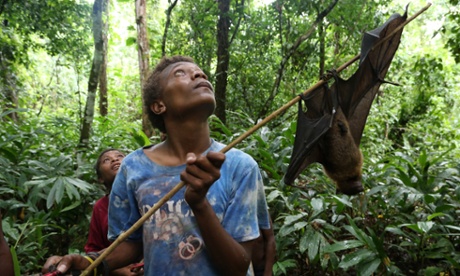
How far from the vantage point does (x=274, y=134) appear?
17.0 feet

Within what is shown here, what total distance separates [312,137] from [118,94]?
1212 cm

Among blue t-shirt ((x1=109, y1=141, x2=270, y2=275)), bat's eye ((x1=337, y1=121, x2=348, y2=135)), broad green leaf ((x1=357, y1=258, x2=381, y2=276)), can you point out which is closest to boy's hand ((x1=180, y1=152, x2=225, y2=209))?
blue t-shirt ((x1=109, y1=141, x2=270, y2=275))

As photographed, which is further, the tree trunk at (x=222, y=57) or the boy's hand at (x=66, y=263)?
the tree trunk at (x=222, y=57)

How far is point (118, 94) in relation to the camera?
13211 mm

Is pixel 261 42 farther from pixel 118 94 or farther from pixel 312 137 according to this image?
pixel 118 94

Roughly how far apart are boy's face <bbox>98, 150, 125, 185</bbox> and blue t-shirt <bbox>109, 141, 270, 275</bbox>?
1654 mm

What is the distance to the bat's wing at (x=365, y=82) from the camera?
211 cm

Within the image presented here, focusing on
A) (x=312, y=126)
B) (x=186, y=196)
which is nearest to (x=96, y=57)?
(x=312, y=126)

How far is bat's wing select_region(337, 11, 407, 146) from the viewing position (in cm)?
211

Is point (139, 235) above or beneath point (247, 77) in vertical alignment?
beneath

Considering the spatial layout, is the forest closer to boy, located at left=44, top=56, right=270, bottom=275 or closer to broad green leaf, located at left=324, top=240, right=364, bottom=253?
broad green leaf, located at left=324, top=240, right=364, bottom=253

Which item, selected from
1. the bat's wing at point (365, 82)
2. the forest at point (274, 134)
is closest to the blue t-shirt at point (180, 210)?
the bat's wing at point (365, 82)

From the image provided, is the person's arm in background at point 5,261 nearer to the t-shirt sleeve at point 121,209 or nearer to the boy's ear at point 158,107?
the t-shirt sleeve at point 121,209

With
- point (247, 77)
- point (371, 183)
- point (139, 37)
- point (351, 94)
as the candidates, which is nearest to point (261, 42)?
point (247, 77)
